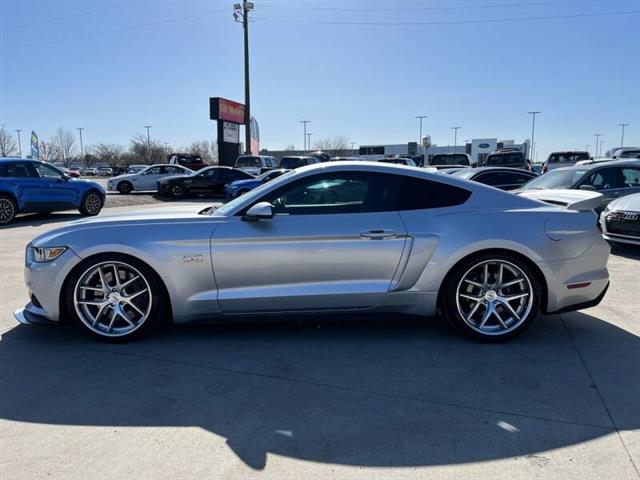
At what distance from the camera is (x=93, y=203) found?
14.1m

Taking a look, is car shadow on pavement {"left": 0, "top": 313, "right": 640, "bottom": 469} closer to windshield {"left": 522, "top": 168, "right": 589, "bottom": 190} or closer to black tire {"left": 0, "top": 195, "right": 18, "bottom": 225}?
windshield {"left": 522, "top": 168, "right": 589, "bottom": 190}

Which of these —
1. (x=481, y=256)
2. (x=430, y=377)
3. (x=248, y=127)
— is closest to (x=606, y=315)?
(x=481, y=256)

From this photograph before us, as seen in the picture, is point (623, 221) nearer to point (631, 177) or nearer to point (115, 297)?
point (631, 177)

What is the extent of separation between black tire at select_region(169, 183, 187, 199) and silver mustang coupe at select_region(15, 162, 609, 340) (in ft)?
58.0

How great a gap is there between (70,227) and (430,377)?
3159 mm

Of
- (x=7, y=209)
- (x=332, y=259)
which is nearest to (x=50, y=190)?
(x=7, y=209)

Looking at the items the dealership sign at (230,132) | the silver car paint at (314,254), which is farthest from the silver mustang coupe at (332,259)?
the dealership sign at (230,132)

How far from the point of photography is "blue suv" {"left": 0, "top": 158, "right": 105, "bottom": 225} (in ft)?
39.8

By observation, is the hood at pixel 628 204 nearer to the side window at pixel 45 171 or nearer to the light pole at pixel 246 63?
the side window at pixel 45 171

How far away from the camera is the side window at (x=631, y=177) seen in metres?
9.76

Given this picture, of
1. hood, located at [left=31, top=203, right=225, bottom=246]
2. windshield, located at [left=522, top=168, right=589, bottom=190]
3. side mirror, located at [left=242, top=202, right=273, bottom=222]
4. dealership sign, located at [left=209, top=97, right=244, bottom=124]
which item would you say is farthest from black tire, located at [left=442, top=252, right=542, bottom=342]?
dealership sign, located at [left=209, top=97, right=244, bottom=124]

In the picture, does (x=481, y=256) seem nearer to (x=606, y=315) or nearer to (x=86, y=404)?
(x=606, y=315)

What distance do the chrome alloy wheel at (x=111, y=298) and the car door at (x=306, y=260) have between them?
692 mm

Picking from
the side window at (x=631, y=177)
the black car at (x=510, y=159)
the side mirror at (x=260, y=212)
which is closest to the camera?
the side mirror at (x=260, y=212)
